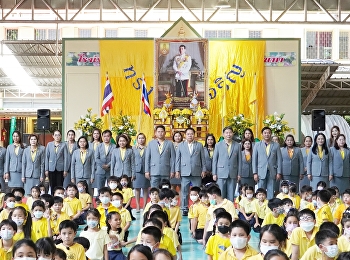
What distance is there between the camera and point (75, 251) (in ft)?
18.3

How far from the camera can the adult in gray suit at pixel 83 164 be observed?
428 inches

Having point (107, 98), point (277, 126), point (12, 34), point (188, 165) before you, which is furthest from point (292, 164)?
point (12, 34)

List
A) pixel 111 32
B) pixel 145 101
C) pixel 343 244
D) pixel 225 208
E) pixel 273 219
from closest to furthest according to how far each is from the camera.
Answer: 1. pixel 343 244
2. pixel 225 208
3. pixel 273 219
4. pixel 145 101
5. pixel 111 32

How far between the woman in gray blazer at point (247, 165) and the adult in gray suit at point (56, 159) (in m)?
2.77

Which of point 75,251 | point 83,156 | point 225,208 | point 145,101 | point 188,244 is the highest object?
point 145,101

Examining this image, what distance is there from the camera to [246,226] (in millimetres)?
4984

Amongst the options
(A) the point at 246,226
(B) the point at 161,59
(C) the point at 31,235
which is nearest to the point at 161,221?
(A) the point at 246,226

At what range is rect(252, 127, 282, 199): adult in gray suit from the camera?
1063 cm

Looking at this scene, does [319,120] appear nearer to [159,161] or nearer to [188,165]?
[188,165]

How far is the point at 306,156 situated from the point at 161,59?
5.69 metres

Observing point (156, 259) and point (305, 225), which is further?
point (305, 225)

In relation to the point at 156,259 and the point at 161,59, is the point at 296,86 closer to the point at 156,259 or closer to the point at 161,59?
the point at 161,59

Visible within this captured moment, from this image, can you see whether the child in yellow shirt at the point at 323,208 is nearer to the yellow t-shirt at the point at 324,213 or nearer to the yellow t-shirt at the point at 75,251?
the yellow t-shirt at the point at 324,213

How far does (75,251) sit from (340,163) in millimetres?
6397
